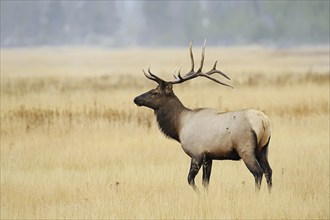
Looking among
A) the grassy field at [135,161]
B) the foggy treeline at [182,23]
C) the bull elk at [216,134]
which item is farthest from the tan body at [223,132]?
the foggy treeline at [182,23]

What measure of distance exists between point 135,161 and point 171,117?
1.95 metres

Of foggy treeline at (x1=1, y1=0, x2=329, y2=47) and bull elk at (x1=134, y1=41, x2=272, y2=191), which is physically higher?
foggy treeline at (x1=1, y1=0, x2=329, y2=47)

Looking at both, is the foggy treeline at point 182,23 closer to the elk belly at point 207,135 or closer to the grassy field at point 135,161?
the grassy field at point 135,161

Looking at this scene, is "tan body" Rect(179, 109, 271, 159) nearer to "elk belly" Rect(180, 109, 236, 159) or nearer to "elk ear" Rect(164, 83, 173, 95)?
"elk belly" Rect(180, 109, 236, 159)

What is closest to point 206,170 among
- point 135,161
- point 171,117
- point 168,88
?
point 171,117

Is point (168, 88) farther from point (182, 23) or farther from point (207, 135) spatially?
point (182, 23)

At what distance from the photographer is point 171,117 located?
8523 mm

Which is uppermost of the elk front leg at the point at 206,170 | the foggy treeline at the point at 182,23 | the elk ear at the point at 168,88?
the foggy treeline at the point at 182,23

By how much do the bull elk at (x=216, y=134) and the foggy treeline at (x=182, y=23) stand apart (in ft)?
125

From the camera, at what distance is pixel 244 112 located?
7.73 m

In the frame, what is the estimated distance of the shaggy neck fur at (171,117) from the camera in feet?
27.9

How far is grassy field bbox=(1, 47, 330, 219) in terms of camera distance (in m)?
7.44

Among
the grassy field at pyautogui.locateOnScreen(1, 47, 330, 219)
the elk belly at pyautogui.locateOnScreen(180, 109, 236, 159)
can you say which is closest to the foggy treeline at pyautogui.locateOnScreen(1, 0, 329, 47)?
the grassy field at pyautogui.locateOnScreen(1, 47, 330, 219)

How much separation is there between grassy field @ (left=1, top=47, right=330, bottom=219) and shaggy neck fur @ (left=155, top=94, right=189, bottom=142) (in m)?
0.58
